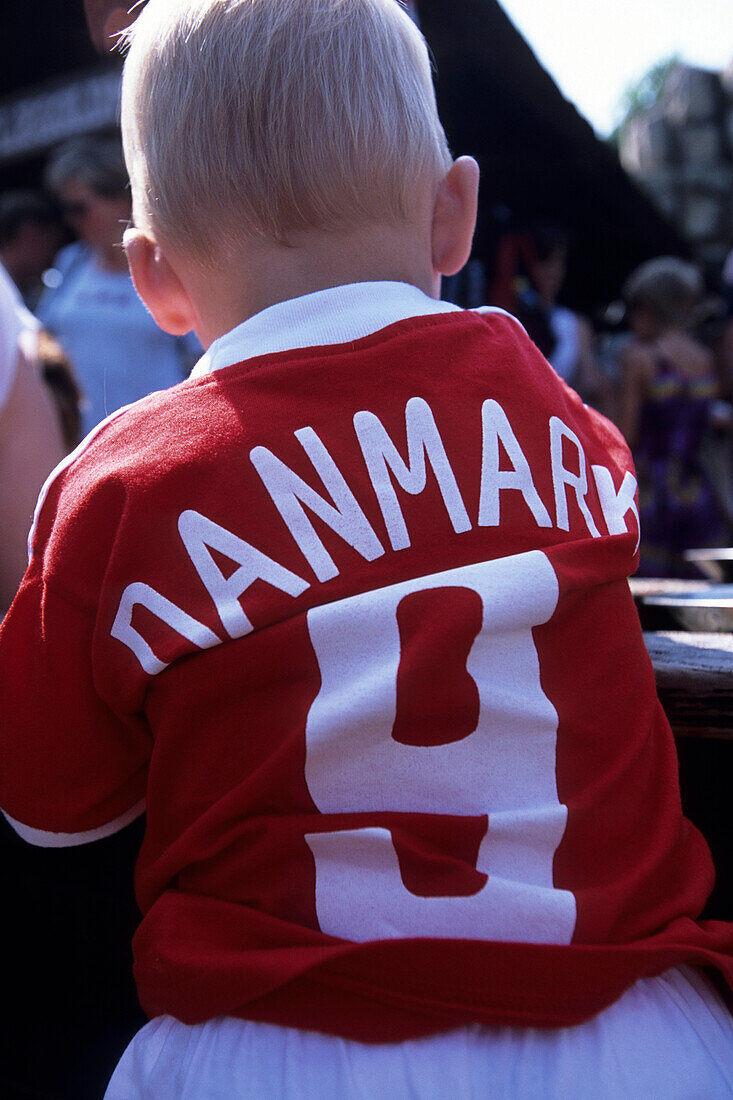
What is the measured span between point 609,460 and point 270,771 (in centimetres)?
40

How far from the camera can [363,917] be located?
65 centimetres

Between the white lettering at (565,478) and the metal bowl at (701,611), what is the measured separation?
1.15 feet

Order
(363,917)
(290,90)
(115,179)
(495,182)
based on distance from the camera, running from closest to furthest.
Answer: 1. (363,917)
2. (290,90)
3. (115,179)
4. (495,182)

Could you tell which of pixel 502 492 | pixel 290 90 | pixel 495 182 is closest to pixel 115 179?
pixel 495 182

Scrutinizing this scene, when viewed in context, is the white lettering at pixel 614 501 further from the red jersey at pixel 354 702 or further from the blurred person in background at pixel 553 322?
the blurred person in background at pixel 553 322

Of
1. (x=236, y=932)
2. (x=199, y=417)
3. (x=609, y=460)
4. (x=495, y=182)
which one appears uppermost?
(x=199, y=417)

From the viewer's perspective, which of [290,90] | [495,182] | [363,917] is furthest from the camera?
[495,182]

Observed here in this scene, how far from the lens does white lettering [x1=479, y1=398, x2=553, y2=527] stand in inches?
27.6

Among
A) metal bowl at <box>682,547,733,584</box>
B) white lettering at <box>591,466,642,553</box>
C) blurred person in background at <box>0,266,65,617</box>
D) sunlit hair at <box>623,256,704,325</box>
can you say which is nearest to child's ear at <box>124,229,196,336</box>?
white lettering at <box>591,466,642,553</box>

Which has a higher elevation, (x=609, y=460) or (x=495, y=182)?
(x=609, y=460)

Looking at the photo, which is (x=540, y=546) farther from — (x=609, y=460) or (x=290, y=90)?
(x=290, y=90)

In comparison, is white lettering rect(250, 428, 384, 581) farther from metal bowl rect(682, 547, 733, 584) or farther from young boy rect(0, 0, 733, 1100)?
metal bowl rect(682, 547, 733, 584)

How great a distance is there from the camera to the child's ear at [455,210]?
0.85 m

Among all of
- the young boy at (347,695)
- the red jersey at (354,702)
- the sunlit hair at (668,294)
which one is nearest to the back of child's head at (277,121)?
the young boy at (347,695)
